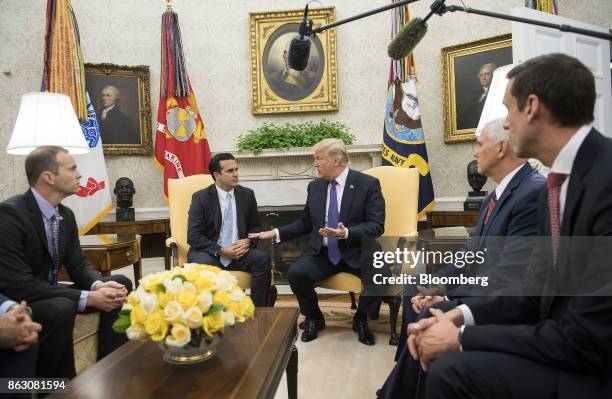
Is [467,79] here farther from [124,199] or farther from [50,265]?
[50,265]

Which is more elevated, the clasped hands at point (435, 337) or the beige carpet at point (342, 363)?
the clasped hands at point (435, 337)

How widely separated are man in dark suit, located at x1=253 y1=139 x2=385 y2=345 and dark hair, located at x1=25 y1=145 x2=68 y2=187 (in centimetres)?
160

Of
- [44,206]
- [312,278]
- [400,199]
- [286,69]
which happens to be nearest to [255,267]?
[312,278]

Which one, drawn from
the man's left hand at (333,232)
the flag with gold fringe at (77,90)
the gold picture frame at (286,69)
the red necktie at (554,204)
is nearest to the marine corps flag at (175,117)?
the flag with gold fringe at (77,90)

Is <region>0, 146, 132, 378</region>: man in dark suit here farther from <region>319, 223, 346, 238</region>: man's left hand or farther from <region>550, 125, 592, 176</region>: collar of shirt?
<region>550, 125, 592, 176</region>: collar of shirt

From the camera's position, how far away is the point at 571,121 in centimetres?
120

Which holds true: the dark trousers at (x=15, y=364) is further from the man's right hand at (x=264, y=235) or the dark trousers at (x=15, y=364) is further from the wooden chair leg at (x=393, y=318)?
the wooden chair leg at (x=393, y=318)

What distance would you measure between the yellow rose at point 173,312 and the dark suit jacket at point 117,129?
440 cm

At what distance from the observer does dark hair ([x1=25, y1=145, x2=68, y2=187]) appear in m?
2.25

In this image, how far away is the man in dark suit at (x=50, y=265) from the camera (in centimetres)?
201

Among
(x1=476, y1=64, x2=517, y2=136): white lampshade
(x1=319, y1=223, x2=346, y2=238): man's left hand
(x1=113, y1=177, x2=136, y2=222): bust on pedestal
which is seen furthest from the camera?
(x1=113, y1=177, x2=136, y2=222): bust on pedestal

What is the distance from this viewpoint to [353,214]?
3410 mm

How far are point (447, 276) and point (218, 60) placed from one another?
4.42 m

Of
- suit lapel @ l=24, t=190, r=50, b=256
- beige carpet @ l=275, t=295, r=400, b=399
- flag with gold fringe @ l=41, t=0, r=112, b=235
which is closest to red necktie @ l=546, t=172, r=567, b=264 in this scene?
beige carpet @ l=275, t=295, r=400, b=399
